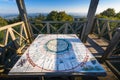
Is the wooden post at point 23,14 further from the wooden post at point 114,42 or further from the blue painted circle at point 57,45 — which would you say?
the wooden post at point 114,42

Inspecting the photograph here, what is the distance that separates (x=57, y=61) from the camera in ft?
6.49

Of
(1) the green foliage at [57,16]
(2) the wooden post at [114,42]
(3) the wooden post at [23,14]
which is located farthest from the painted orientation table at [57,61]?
(1) the green foliage at [57,16]

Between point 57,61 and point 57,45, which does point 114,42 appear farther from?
point 57,61

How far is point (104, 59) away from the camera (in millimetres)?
2949

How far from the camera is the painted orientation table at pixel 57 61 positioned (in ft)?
5.62

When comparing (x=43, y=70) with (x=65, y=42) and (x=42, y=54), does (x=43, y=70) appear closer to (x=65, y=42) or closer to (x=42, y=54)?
(x=42, y=54)

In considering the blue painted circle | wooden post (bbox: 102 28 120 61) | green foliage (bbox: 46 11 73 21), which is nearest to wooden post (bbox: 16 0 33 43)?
the blue painted circle

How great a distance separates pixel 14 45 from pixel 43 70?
2.02 m

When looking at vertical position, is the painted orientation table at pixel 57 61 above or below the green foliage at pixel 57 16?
above

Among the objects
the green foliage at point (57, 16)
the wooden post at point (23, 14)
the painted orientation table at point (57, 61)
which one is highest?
the wooden post at point (23, 14)

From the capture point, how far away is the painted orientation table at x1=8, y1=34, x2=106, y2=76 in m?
1.71

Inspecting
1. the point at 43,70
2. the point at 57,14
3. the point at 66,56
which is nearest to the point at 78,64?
the point at 66,56

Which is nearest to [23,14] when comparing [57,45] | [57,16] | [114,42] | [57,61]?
[57,45]

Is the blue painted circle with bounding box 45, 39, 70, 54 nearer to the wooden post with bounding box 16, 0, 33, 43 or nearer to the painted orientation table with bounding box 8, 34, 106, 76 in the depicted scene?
the painted orientation table with bounding box 8, 34, 106, 76
